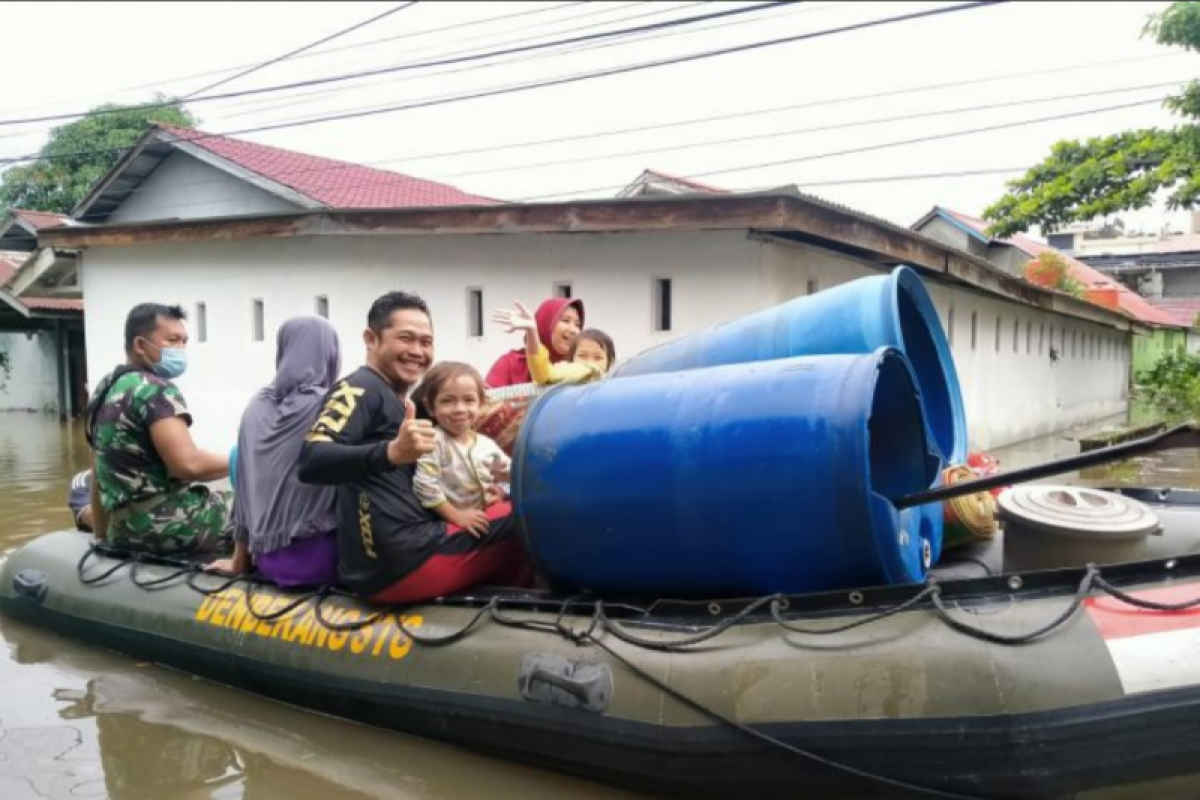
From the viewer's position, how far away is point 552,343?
17.4 feet

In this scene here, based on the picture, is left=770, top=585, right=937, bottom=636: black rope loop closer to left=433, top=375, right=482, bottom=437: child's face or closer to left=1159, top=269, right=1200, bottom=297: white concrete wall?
left=433, top=375, right=482, bottom=437: child's face

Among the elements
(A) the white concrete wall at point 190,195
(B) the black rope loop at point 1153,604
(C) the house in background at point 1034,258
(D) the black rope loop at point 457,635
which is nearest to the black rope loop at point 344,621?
(D) the black rope loop at point 457,635

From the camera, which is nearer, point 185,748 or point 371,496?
point 371,496

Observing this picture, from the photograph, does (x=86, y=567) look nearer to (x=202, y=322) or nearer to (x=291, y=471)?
(x=291, y=471)

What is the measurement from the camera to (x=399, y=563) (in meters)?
3.55

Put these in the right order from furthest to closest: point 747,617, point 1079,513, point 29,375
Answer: point 29,375 < point 1079,513 < point 747,617

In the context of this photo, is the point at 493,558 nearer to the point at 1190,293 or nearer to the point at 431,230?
the point at 431,230

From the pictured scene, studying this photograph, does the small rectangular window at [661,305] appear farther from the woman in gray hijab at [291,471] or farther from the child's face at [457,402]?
the child's face at [457,402]

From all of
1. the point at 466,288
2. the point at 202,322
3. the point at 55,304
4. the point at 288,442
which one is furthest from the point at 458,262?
the point at 55,304

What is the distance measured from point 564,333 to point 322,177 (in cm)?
1267

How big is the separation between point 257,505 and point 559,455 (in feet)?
5.27

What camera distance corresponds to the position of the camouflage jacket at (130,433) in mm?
4586

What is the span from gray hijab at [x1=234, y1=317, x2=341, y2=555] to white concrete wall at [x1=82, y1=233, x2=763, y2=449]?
464 cm

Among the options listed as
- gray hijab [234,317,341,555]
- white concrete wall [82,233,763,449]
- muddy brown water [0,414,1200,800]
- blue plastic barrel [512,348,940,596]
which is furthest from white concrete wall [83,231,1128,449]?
muddy brown water [0,414,1200,800]
